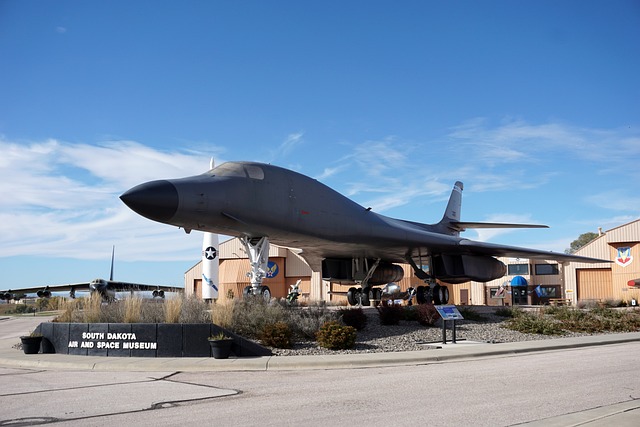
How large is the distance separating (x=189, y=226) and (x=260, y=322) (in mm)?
2921

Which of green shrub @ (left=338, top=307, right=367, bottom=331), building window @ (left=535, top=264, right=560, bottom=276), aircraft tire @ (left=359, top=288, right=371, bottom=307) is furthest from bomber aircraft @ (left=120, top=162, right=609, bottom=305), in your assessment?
building window @ (left=535, top=264, right=560, bottom=276)

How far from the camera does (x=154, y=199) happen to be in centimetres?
1267

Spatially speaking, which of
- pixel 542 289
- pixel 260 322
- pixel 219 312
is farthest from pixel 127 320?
pixel 542 289

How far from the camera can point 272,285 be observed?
45969 millimetres

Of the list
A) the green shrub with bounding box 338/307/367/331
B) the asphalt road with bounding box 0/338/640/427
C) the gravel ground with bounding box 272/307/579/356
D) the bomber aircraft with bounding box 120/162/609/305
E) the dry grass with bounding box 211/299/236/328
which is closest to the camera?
the asphalt road with bounding box 0/338/640/427

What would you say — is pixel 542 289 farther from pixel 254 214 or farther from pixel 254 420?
pixel 254 420

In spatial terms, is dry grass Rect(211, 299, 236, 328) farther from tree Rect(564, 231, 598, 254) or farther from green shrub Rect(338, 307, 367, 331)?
tree Rect(564, 231, 598, 254)

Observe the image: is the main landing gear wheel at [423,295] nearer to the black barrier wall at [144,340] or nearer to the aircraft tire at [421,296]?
the aircraft tire at [421,296]

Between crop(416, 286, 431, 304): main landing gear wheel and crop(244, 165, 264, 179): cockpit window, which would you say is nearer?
crop(244, 165, 264, 179): cockpit window

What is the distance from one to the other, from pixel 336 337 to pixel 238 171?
501 centimetres

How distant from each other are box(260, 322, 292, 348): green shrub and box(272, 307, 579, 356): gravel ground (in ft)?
0.54

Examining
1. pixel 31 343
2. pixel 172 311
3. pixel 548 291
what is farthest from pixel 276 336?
pixel 548 291

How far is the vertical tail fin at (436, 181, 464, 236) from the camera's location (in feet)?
95.4

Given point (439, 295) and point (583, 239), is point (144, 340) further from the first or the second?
point (583, 239)
